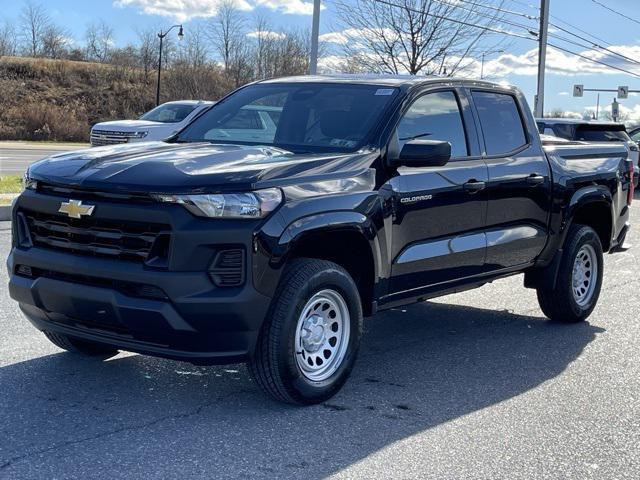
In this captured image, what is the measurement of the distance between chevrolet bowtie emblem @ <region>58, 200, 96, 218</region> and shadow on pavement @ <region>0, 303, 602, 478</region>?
1060 mm

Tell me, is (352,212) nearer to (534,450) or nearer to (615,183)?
Answer: (534,450)

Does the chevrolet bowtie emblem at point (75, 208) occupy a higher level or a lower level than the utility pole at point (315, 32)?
lower

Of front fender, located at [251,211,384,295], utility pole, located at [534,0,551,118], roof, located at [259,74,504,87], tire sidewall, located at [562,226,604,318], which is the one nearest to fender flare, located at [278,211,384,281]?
front fender, located at [251,211,384,295]

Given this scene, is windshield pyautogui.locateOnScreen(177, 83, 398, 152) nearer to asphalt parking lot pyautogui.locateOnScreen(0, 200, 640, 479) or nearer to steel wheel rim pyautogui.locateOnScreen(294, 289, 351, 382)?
steel wheel rim pyautogui.locateOnScreen(294, 289, 351, 382)

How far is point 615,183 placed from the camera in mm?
7633

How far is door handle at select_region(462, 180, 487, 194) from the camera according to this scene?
5.84m

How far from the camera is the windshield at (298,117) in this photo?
18.0 ft

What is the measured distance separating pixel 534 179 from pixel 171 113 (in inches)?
572

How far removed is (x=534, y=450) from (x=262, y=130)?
8.89 ft

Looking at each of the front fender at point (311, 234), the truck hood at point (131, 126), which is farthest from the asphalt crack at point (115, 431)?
the truck hood at point (131, 126)

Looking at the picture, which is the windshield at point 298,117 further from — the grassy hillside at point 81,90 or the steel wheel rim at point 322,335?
the grassy hillside at point 81,90

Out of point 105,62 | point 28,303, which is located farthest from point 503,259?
point 105,62

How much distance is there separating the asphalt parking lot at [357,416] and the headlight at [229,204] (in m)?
1.11

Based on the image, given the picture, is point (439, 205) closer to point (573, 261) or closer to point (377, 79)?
point (377, 79)
